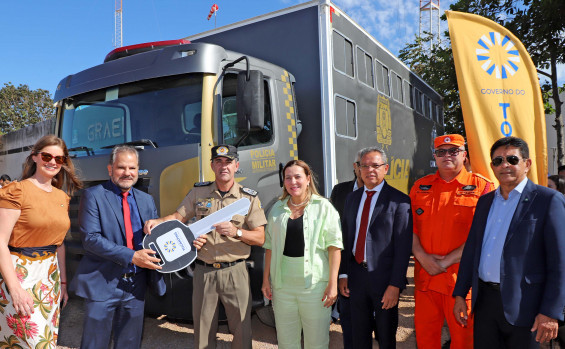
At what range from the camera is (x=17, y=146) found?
672 inches

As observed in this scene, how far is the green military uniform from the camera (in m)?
2.85

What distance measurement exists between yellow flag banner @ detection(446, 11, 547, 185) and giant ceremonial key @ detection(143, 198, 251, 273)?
310cm

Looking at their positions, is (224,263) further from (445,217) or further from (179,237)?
(445,217)

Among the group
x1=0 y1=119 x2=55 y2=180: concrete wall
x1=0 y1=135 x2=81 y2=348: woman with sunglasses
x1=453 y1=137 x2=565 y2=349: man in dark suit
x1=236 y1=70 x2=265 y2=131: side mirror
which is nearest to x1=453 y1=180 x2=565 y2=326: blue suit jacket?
x1=453 y1=137 x2=565 y2=349: man in dark suit

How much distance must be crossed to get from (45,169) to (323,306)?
78.2 inches

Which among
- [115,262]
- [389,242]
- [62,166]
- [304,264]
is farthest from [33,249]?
[389,242]

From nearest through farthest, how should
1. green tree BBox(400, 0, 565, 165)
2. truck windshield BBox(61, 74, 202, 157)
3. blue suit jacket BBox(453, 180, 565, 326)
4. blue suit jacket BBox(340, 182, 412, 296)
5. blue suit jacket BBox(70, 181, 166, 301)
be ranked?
blue suit jacket BBox(453, 180, 565, 326) < blue suit jacket BBox(70, 181, 166, 301) < blue suit jacket BBox(340, 182, 412, 296) < truck windshield BBox(61, 74, 202, 157) < green tree BBox(400, 0, 565, 165)

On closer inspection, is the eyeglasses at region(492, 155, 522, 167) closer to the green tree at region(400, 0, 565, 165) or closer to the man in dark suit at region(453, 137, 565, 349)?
the man in dark suit at region(453, 137, 565, 349)

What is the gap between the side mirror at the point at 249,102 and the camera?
3.36m

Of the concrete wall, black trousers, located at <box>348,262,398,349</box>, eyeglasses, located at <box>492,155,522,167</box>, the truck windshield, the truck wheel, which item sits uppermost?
the concrete wall

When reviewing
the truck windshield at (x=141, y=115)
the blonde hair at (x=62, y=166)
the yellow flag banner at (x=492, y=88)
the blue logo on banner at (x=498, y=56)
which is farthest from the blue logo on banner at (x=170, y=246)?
the blue logo on banner at (x=498, y=56)

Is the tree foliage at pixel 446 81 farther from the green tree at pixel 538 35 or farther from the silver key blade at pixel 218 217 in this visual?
the silver key blade at pixel 218 217

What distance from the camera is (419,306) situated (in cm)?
282

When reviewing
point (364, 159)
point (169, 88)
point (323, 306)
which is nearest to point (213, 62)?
point (169, 88)
